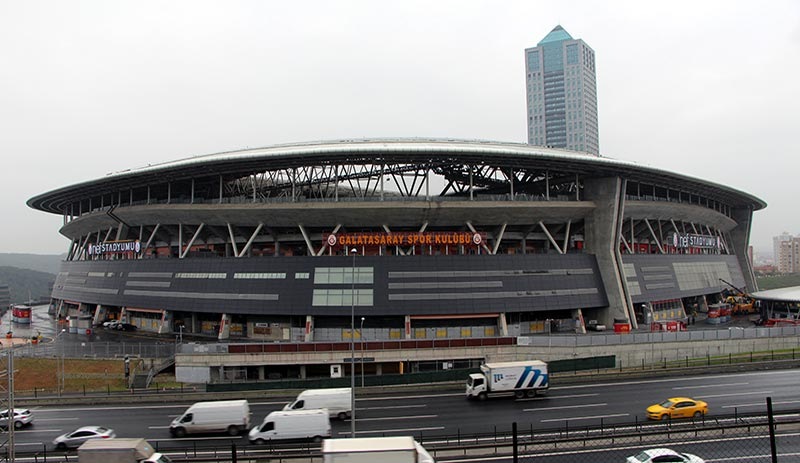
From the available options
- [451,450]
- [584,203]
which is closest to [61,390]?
[451,450]

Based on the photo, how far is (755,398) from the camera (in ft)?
102

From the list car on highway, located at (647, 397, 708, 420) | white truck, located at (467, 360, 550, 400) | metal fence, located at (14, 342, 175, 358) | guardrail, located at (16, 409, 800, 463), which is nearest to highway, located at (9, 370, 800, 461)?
white truck, located at (467, 360, 550, 400)

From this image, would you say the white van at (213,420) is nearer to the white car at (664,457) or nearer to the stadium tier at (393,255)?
the white car at (664,457)

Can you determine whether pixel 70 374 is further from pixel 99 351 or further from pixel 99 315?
pixel 99 315

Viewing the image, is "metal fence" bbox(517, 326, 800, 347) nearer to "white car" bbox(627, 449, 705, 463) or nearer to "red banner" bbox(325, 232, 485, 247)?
"red banner" bbox(325, 232, 485, 247)

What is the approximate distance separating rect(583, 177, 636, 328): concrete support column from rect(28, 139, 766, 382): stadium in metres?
0.18

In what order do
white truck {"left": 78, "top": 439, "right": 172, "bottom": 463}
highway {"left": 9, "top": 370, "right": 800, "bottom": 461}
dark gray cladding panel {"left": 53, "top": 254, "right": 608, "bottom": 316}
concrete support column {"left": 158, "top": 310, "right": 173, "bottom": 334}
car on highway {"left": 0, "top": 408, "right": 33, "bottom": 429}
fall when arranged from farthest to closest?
concrete support column {"left": 158, "top": 310, "right": 173, "bottom": 334} → dark gray cladding panel {"left": 53, "top": 254, "right": 608, "bottom": 316} → car on highway {"left": 0, "top": 408, "right": 33, "bottom": 429} → highway {"left": 9, "top": 370, "right": 800, "bottom": 461} → white truck {"left": 78, "top": 439, "right": 172, "bottom": 463}

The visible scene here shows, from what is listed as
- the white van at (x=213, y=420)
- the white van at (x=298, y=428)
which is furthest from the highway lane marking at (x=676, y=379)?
the white van at (x=213, y=420)

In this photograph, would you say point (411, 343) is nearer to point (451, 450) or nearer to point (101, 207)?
point (451, 450)

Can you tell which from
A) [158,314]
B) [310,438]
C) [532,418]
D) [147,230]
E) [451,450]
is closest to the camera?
[451,450]

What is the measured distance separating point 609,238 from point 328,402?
4892cm

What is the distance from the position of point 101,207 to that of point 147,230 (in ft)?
44.4

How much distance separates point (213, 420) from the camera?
1117 inches

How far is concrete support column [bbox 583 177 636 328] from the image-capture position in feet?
216
